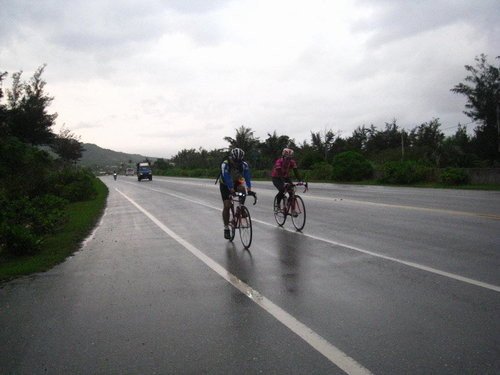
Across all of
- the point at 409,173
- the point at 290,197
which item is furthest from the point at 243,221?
the point at 409,173

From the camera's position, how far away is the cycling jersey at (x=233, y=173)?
28.0 feet

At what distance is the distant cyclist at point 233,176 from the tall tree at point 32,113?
2123cm

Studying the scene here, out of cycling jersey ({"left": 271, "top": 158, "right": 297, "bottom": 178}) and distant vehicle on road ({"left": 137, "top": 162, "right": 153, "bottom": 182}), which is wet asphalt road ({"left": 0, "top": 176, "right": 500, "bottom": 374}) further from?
distant vehicle on road ({"left": 137, "top": 162, "right": 153, "bottom": 182})

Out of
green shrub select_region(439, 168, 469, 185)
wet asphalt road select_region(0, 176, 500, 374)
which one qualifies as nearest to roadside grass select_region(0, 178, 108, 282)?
wet asphalt road select_region(0, 176, 500, 374)

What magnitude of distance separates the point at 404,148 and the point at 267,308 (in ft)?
203

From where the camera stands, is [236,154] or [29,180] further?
[29,180]

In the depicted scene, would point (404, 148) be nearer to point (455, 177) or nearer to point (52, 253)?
point (455, 177)

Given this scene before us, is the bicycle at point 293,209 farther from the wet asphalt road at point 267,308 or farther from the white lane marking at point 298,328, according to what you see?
the white lane marking at point 298,328

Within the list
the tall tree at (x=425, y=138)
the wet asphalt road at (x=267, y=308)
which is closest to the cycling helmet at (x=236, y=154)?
the wet asphalt road at (x=267, y=308)

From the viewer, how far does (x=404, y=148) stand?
62062 millimetres

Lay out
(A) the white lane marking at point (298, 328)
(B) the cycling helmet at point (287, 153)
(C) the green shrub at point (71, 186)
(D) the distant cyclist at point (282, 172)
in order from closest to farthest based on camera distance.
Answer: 1. (A) the white lane marking at point (298, 328)
2. (B) the cycling helmet at point (287, 153)
3. (D) the distant cyclist at point (282, 172)
4. (C) the green shrub at point (71, 186)

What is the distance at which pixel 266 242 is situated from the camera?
895cm

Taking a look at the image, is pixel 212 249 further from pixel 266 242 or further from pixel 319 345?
pixel 319 345

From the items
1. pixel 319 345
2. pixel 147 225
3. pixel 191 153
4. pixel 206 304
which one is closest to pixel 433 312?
pixel 319 345
